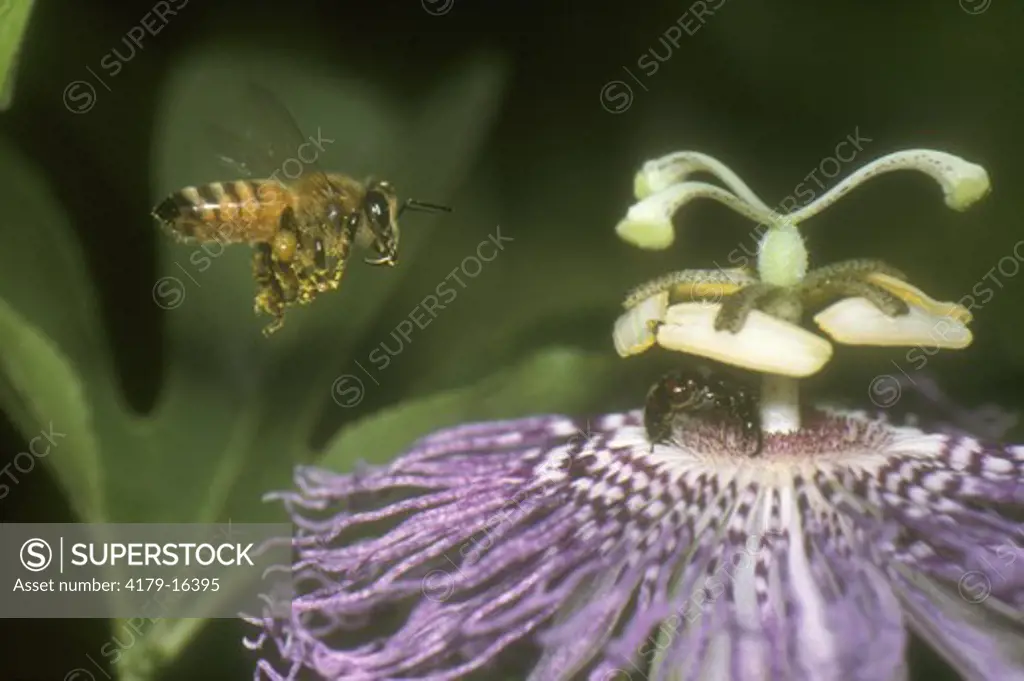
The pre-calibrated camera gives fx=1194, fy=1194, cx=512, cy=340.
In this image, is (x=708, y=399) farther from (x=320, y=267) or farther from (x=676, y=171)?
(x=320, y=267)

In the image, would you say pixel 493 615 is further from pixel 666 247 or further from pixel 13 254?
pixel 13 254

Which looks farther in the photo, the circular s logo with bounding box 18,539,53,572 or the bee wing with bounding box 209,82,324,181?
the circular s logo with bounding box 18,539,53,572

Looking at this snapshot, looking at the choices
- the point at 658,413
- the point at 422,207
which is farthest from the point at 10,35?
the point at 658,413

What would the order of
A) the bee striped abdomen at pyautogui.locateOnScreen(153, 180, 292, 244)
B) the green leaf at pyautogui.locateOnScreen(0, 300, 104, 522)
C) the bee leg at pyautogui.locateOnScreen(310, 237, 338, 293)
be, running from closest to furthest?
1. the bee striped abdomen at pyautogui.locateOnScreen(153, 180, 292, 244)
2. the bee leg at pyautogui.locateOnScreen(310, 237, 338, 293)
3. the green leaf at pyautogui.locateOnScreen(0, 300, 104, 522)

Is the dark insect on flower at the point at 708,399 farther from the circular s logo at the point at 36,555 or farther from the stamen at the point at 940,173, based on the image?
the circular s logo at the point at 36,555

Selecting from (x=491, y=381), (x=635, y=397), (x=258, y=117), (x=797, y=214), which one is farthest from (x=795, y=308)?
(x=258, y=117)

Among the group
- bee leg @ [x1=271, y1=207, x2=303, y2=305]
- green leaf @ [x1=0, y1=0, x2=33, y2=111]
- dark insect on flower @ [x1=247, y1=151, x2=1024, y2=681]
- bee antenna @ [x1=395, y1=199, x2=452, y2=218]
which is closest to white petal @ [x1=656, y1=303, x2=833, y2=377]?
dark insect on flower @ [x1=247, y1=151, x2=1024, y2=681]

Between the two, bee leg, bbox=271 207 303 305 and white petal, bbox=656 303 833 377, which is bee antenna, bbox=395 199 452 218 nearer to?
bee leg, bbox=271 207 303 305
